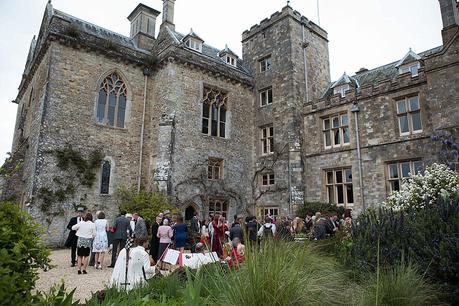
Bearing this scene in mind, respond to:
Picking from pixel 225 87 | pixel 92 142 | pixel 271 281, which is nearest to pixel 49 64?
pixel 92 142

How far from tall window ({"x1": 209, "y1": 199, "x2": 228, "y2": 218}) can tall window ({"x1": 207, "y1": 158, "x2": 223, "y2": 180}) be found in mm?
1226

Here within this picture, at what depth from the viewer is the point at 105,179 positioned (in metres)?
13.8

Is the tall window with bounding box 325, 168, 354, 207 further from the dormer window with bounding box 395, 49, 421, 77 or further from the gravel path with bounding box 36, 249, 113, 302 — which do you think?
the gravel path with bounding box 36, 249, 113, 302

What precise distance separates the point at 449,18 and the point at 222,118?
11.2 m

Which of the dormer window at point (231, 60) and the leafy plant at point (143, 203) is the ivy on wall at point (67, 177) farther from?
the dormer window at point (231, 60)

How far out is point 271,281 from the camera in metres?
3.18

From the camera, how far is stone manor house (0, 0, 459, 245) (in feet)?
42.1

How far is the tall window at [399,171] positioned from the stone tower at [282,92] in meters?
4.09

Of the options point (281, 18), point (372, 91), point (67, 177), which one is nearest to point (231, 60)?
point (281, 18)

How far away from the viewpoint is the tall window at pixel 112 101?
14.5 metres

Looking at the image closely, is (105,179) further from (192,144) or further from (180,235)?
(180,235)

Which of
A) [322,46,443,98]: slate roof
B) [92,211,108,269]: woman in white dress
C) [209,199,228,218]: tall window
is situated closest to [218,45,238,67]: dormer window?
[322,46,443,98]: slate roof

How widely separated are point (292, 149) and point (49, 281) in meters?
12.4

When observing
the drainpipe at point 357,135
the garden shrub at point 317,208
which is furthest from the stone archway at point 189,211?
the drainpipe at point 357,135
